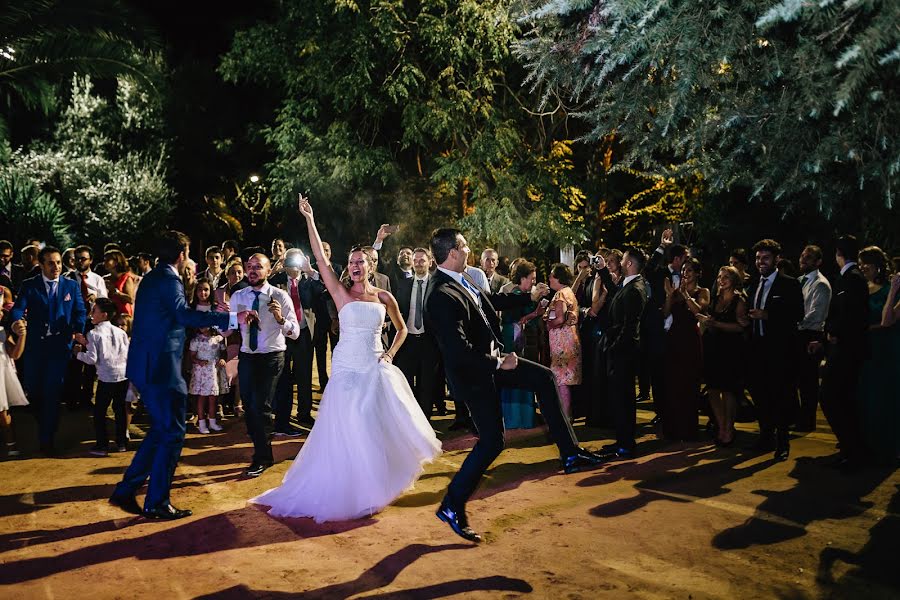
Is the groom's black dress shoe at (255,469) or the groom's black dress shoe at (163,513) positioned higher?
the groom's black dress shoe at (255,469)

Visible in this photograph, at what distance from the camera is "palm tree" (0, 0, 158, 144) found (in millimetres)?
13273

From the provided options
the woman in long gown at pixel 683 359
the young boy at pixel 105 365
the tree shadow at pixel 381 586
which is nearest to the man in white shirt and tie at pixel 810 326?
Answer: the woman in long gown at pixel 683 359

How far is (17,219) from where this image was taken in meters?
19.1

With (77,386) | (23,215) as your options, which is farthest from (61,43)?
(23,215)

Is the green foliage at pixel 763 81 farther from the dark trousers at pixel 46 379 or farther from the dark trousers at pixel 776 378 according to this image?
the dark trousers at pixel 46 379

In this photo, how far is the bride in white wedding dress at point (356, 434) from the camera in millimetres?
5910

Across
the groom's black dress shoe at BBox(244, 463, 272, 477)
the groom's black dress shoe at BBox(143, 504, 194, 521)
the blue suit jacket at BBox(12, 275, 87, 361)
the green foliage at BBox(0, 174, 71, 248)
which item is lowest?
the groom's black dress shoe at BBox(143, 504, 194, 521)

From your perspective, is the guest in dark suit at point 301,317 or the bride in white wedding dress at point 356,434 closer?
the bride in white wedding dress at point 356,434

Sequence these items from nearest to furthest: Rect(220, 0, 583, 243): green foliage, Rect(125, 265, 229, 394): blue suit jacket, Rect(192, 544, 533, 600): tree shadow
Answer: Rect(192, 544, 533, 600): tree shadow
Rect(125, 265, 229, 394): blue suit jacket
Rect(220, 0, 583, 243): green foliage

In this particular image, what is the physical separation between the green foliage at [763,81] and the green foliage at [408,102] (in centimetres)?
1147

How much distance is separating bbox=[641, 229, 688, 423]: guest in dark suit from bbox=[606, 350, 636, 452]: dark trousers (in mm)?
870

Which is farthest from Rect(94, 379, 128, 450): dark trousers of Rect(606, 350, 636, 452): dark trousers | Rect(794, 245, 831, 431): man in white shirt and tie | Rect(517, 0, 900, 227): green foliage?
Rect(794, 245, 831, 431): man in white shirt and tie

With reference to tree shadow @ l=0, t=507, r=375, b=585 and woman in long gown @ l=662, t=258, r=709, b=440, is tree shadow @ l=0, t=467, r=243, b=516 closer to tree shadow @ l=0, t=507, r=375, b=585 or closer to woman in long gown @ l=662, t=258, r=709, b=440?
tree shadow @ l=0, t=507, r=375, b=585

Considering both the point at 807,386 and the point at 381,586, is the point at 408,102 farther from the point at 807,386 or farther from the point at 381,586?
the point at 381,586
